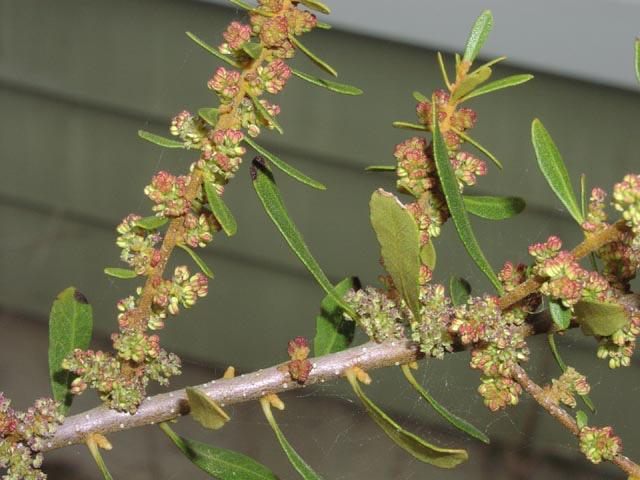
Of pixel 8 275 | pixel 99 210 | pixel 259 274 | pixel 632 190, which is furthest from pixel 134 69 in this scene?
pixel 632 190

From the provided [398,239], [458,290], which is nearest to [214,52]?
[398,239]

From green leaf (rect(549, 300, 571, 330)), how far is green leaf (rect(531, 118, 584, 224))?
0.05 m

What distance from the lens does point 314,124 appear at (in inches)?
71.6

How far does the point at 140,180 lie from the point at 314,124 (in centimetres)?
47

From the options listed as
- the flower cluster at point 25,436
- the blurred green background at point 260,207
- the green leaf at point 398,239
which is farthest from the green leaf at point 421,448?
the blurred green background at point 260,207

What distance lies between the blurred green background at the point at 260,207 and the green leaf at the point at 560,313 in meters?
1.18

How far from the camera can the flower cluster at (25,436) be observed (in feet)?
1.42

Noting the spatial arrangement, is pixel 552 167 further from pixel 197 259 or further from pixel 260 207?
pixel 260 207

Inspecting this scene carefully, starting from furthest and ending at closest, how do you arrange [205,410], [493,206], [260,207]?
[260,207] < [493,206] < [205,410]

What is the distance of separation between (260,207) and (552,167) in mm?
1581

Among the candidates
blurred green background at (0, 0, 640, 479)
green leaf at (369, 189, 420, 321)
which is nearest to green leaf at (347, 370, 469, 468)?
green leaf at (369, 189, 420, 321)

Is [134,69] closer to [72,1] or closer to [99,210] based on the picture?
[72,1]

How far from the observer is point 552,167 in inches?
16.0

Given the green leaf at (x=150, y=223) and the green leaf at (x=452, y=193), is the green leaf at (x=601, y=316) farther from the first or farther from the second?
the green leaf at (x=150, y=223)
